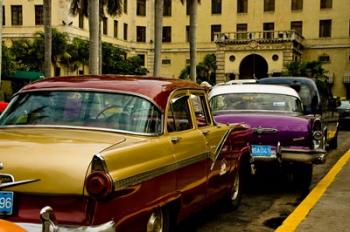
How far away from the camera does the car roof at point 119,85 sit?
5.74m

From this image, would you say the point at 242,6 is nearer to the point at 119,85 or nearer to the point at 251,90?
the point at 251,90

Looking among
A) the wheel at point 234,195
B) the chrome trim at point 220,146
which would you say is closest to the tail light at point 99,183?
the chrome trim at point 220,146

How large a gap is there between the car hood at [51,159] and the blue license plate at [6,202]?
64 mm

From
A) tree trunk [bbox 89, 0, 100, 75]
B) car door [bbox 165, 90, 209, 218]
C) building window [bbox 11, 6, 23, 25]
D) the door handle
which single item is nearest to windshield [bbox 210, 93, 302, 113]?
car door [bbox 165, 90, 209, 218]

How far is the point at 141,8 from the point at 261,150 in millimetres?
65613

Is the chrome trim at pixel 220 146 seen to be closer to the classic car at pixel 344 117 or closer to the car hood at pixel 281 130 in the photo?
the car hood at pixel 281 130

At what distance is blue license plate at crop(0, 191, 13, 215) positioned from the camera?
14.3 feet

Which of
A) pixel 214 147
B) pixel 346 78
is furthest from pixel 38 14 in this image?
pixel 214 147

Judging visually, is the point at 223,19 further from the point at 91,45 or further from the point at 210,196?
the point at 210,196

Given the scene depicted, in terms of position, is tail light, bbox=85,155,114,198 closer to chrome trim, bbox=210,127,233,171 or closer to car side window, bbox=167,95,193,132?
car side window, bbox=167,95,193,132

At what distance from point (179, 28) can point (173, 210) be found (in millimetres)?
68555

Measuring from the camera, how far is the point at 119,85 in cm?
582

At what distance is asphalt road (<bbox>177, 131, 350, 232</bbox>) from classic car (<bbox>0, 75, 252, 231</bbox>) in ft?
1.38

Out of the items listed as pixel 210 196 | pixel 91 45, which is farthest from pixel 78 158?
pixel 91 45
